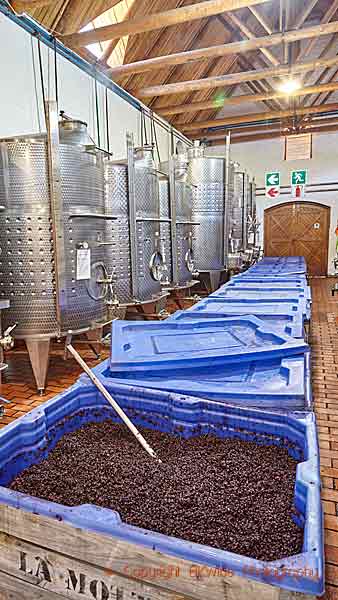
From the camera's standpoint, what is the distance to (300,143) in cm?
1115

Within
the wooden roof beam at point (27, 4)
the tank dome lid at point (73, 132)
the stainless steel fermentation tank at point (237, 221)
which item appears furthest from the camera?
the stainless steel fermentation tank at point (237, 221)

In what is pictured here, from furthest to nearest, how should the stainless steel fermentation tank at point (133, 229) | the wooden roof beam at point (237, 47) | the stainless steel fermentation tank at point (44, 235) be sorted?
the wooden roof beam at point (237, 47) < the stainless steel fermentation tank at point (133, 229) < the stainless steel fermentation tank at point (44, 235)

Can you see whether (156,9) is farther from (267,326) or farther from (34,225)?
(267,326)

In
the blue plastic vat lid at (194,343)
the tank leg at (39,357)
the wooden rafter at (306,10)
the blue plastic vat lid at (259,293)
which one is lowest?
the tank leg at (39,357)

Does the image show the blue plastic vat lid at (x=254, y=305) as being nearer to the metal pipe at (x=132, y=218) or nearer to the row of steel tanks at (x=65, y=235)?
the row of steel tanks at (x=65, y=235)

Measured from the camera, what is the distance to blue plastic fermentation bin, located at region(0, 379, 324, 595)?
665mm

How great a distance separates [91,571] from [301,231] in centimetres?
1338

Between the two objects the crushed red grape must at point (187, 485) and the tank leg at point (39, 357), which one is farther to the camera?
the tank leg at point (39, 357)

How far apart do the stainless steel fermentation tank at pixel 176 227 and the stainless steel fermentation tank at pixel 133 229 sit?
537 mm

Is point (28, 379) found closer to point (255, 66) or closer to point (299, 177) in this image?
point (255, 66)

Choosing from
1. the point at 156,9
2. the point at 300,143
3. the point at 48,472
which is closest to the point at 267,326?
the point at 48,472

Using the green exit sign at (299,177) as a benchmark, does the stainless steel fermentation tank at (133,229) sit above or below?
below

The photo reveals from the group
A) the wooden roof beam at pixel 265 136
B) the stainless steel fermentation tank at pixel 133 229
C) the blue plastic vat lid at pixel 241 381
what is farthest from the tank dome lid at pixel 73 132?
the wooden roof beam at pixel 265 136

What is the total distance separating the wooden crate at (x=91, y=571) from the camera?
69 cm
